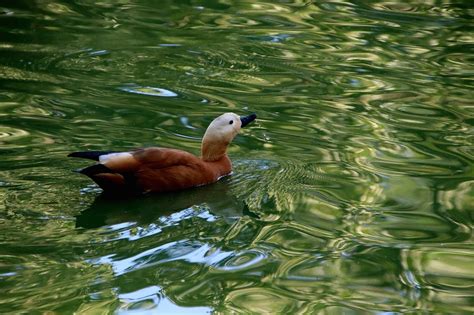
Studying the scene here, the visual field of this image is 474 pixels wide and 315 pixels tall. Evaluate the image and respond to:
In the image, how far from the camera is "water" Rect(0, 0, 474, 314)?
542cm

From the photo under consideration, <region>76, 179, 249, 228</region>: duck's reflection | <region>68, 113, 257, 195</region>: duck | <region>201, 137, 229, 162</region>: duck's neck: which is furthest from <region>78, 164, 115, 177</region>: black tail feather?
<region>201, 137, 229, 162</region>: duck's neck

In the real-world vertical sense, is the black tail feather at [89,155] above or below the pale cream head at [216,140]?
above

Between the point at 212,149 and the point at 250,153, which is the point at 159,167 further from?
the point at 250,153

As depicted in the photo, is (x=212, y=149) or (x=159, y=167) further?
(x=212, y=149)

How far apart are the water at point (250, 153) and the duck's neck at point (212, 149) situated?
0.62 ft

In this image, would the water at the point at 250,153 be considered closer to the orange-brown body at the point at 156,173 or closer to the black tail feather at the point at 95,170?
the orange-brown body at the point at 156,173

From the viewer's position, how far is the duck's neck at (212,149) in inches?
281

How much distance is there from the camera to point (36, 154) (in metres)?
7.25

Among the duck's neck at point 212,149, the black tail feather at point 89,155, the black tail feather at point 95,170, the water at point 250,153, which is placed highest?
the black tail feather at point 89,155

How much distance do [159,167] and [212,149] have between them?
1.78ft

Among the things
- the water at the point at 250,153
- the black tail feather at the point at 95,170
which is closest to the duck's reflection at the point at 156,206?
the water at the point at 250,153

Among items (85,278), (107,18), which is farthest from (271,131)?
(107,18)

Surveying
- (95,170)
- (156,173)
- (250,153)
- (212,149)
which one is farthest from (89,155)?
(250,153)

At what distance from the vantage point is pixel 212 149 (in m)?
7.16
